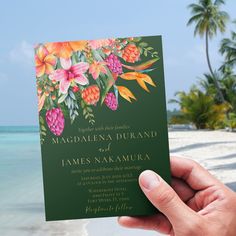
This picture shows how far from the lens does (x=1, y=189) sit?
13.0m

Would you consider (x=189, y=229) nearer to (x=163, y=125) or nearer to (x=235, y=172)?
(x=163, y=125)

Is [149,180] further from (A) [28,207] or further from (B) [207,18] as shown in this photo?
(B) [207,18]

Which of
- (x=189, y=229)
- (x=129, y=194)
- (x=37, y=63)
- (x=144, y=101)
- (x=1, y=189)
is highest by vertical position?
(x=37, y=63)

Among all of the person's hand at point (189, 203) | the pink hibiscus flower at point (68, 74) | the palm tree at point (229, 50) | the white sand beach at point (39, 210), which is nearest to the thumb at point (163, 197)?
the person's hand at point (189, 203)

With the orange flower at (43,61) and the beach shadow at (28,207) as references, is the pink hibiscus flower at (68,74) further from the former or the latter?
the beach shadow at (28,207)

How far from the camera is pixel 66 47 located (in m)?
1.57

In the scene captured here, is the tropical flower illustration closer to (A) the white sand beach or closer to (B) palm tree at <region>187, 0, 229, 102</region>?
(A) the white sand beach

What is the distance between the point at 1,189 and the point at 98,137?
1193 cm

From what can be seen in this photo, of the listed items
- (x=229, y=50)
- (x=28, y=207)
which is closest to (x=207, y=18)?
(x=229, y=50)

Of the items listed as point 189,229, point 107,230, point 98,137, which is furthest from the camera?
point 107,230

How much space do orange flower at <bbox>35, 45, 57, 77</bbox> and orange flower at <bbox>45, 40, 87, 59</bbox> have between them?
0.6 inches

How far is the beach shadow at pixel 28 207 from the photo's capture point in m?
8.72

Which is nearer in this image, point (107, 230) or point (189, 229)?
point (189, 229)

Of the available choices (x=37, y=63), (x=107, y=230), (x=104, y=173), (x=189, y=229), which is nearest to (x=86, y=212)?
(x=104, y=173)
